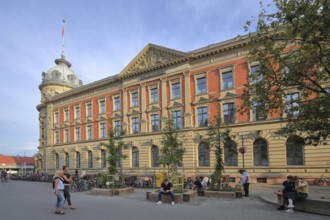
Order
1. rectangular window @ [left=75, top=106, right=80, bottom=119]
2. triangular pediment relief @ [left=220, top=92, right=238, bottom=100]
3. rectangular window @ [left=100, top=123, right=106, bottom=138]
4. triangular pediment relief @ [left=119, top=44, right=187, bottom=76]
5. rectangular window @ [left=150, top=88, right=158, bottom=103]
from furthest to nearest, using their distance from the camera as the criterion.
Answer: rectangular window @ [left=75, top=106, right=80, bottom=119]
rectangular window @ [left=100, top=123, right=106, bottom=138]
rectangular window @ [left=150, top=88, right=158, bottom=103]
triangular pediment relief @ [left=119, top=44, right=187, bottom=76]
triangular pediment relief @ [left=220, top=92, right=238, bottom=100]

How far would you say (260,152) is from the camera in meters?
28.3

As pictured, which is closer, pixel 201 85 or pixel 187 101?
pixel 201 85

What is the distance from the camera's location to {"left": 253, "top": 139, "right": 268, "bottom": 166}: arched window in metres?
28.0

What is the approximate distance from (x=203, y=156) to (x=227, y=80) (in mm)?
8281

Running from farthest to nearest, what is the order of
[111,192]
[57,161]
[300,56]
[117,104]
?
[57,161] → [117,104] → [111,192] → [300,56]

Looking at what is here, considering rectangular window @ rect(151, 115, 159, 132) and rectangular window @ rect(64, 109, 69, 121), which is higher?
rectangular window @ rect(64, 109, 69, 121)

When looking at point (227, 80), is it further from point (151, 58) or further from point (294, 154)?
point (151, 58)

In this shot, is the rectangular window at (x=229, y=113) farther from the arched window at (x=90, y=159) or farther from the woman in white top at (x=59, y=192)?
the arched window at (x=90, y=159)

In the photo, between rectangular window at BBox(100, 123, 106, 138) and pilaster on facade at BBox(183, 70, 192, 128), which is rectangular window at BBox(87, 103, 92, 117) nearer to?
rectangular window at BBox(100, 123, 106, 138)

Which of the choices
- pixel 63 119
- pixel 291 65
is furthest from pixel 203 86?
pixel 63 119

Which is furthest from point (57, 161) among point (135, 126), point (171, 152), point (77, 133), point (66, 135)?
point (171, 152)

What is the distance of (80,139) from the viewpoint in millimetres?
47250

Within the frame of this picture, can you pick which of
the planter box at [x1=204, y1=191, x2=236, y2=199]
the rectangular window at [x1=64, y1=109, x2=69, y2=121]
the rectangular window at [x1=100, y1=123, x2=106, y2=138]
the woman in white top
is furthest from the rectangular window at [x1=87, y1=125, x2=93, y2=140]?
the woman in white top

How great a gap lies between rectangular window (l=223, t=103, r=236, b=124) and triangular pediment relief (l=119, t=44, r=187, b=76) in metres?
7.83
